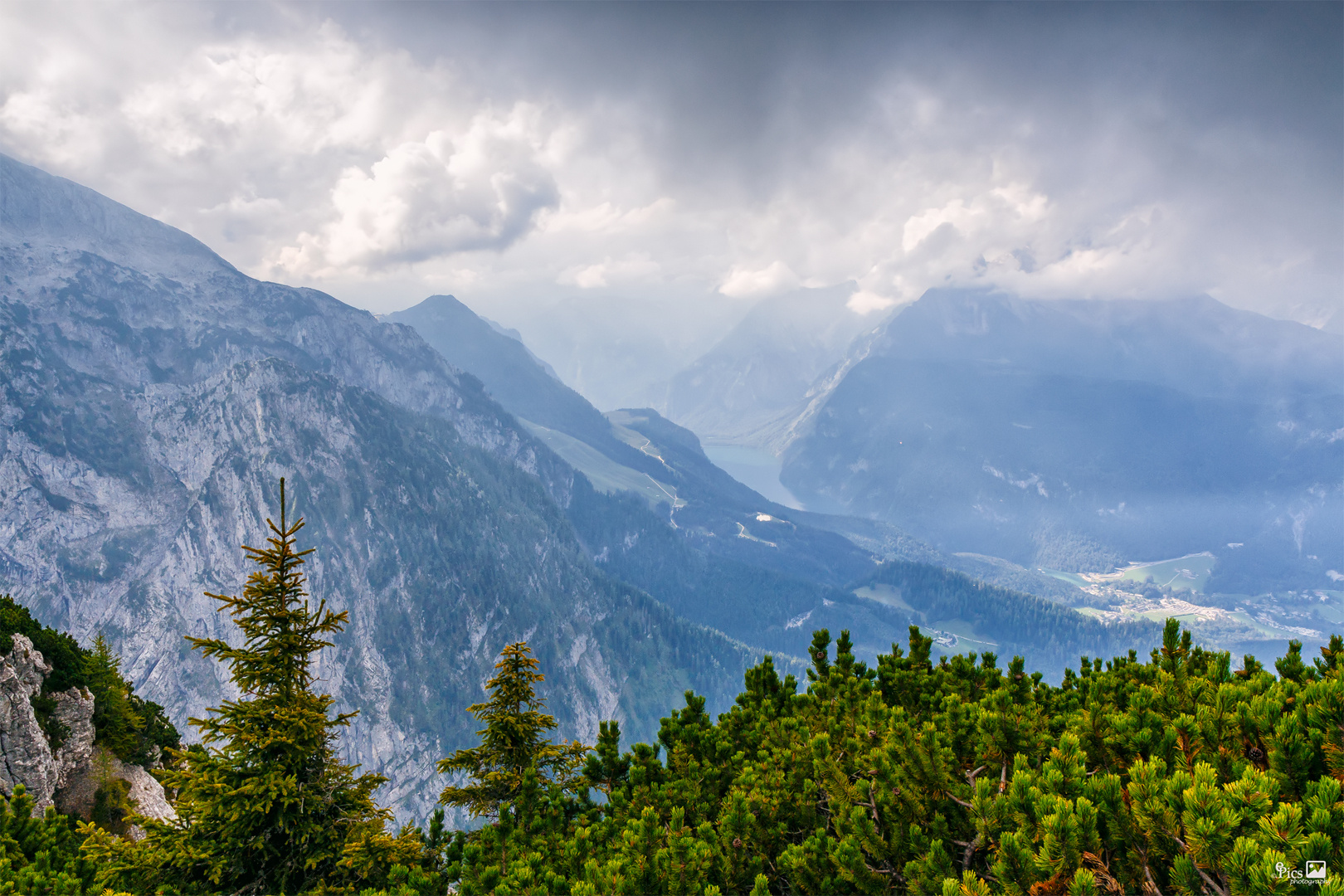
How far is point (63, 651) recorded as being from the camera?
37.1 m

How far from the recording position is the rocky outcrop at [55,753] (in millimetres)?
29312

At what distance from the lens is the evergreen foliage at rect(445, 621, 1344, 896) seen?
604cm

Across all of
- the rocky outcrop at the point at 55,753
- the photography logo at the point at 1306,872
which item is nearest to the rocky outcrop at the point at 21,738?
the rocky outcrop at the point at 55,753

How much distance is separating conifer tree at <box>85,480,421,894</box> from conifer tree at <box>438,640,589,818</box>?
5036 mm

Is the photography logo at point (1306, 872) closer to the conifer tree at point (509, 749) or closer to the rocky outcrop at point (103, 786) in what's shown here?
the conifer tree at point (509, 749)

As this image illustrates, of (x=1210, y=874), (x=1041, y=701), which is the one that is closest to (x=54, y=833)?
(x=1210, y=874)

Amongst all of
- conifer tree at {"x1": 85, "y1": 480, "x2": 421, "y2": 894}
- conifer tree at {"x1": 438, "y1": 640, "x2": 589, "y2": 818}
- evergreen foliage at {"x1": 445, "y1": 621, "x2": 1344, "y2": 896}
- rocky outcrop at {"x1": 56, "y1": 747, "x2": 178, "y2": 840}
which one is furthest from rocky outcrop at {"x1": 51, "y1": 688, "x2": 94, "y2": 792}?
evergreen foliage at {"x1": 445, "y1": 621, "x2": 1344, "y2": 896}

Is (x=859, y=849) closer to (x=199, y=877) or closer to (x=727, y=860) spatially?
(x=727, y=860)

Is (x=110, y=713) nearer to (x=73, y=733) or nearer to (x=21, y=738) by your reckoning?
(x=73, y=733)

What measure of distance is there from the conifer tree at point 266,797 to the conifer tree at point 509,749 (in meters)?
5.04

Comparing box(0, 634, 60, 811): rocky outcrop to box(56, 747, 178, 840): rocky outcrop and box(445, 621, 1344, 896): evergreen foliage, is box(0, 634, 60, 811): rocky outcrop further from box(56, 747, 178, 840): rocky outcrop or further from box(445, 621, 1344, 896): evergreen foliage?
box(445, 621, 1344, 896): evergreen foliage

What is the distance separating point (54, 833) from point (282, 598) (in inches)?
331

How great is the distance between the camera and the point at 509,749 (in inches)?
773

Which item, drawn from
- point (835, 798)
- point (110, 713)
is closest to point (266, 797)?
point (835, 798)
